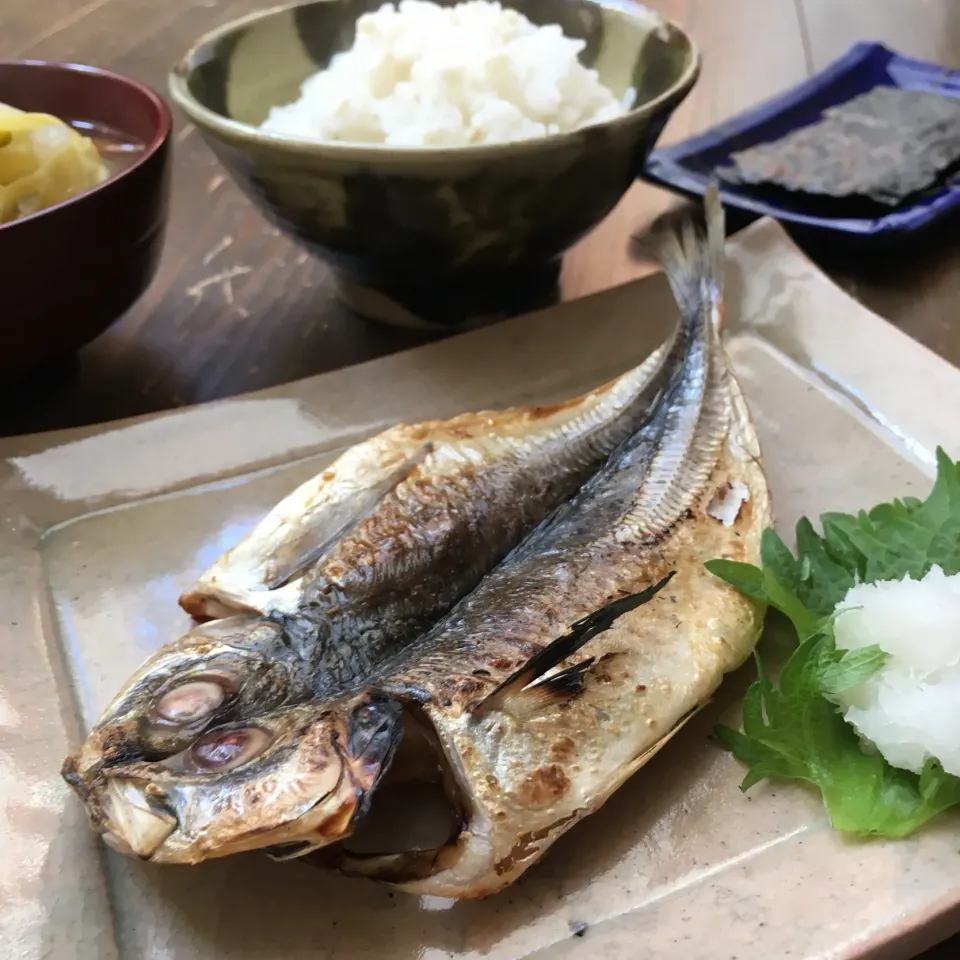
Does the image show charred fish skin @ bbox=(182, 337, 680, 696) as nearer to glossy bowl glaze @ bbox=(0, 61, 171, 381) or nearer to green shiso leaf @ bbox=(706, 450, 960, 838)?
green shiso leaf @ bbox=(706, 450, 960, 838)

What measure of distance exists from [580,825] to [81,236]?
3.58ft

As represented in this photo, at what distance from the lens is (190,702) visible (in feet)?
3.28

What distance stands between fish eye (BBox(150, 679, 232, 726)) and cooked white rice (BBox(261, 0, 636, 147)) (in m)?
0.97

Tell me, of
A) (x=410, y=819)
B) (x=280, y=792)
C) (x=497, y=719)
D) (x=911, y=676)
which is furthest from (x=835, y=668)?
(x=280, y=792)

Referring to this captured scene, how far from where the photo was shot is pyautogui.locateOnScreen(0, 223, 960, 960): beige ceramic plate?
96 centimetres

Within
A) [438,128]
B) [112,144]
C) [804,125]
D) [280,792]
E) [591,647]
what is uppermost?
[112,144]

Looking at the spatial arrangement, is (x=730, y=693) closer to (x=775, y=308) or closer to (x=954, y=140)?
(x=775, y=308)

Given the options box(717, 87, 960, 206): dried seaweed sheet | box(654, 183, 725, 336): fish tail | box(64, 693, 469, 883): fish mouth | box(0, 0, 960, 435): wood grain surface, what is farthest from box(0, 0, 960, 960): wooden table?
box(64, 693, 469, 883): fish mouth

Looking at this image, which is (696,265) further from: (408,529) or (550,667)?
(550,667)

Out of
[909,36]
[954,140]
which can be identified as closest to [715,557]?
[954,140]

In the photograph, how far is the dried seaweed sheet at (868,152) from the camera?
6.76 ft

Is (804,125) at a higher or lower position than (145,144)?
lower

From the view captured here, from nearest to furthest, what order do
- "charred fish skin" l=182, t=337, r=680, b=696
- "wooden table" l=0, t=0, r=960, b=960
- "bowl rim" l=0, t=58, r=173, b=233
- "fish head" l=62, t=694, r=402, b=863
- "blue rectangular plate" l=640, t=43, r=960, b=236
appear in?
"fish head" l=62, t=694, r=402, b=863 < "charred fish skin" l=182, t=337, r=680, b=696 < "bowl rim" l=0, t=58, r=173, b=233 < "wooden table" l=0, t=0, r=960, b=960 < "blue rectangular plate" l=640, t=43, r=960, b=236

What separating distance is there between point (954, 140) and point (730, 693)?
5.46 feet
